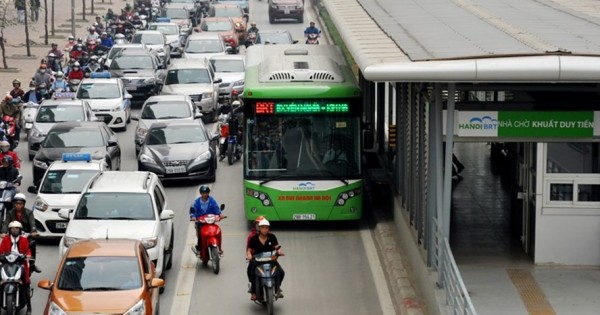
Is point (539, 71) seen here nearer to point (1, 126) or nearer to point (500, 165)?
point (500, 165)

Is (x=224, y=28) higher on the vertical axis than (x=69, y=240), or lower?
higher

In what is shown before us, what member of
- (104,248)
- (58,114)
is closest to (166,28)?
(58,114)

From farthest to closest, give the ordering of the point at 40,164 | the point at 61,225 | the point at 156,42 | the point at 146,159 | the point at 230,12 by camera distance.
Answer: the point at 230,12 → the point at 156,42 → the point at 146,159 → the point at 40,164 → the point at 61,225

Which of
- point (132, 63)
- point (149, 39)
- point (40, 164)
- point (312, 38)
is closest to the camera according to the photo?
point (40, 164)

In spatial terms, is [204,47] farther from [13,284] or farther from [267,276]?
[13,284]

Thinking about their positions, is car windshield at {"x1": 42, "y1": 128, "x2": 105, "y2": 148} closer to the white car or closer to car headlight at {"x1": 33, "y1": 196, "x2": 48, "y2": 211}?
car headlight at {"x1": 33, "y1": 196, "x2": 48, "y2": 211}

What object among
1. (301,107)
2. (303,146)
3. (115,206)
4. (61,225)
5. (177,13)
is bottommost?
(61,225)

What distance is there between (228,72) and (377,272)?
77.2 feet

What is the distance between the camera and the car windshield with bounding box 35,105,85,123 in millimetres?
34344

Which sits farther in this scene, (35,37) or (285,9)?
(285,9)

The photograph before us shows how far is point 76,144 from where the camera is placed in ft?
99.6

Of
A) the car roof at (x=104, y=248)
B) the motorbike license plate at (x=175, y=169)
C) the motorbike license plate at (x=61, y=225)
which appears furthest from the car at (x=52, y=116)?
the car roof at (x=104, y=248)

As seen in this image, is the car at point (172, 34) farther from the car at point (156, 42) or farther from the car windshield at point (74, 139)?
the car windshield at point (74, 139)

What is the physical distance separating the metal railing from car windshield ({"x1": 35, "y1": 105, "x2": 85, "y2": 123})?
1752 centimetres
